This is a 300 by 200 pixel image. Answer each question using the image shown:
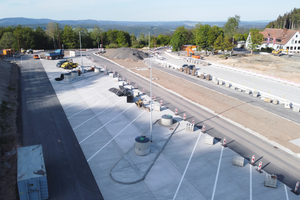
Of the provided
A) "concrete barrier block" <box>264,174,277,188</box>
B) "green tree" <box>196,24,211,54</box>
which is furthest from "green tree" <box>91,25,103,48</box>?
"concrete barrier block" <box>264,174,277,188</box>

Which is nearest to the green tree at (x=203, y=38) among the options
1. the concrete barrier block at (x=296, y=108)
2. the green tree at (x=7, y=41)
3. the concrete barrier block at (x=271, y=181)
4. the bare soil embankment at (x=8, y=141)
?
the concrete barrier block at (x=296, y=108)

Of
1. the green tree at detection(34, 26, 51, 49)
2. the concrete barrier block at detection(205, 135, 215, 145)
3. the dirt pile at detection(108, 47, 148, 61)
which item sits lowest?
the concrete barrier block at detection(205, 135, 215, 145)

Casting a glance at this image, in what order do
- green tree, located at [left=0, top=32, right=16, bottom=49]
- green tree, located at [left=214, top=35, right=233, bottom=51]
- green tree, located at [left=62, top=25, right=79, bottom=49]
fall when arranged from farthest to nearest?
green tree, located at [left=62, top=25, right=79, bottom=49] < green tree, located at [left=0, top=32, right=16, bottom=49] < green tree, located at [left=214, top=35, right=233, bottom=51]

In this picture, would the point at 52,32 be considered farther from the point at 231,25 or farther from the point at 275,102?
the point at 275,102

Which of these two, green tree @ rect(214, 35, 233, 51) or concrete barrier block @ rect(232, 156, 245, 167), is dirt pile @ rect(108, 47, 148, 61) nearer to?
green tree @ rect(214, 35, 233, 51)

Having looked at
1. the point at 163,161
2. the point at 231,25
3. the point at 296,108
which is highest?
the point at 231,25

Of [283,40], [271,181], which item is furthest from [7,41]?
[283,40]

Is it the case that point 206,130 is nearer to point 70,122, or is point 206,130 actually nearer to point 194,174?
point 194,174
